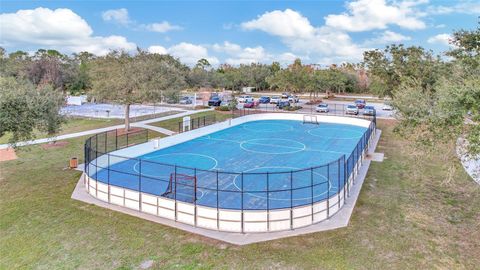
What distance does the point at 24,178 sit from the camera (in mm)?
19047

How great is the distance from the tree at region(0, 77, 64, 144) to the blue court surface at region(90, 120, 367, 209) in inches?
146

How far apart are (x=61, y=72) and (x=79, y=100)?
31.4ft

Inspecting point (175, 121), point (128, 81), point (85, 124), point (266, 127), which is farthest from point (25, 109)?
point (266, 127)

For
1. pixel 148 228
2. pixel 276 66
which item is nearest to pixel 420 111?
pixel 148 228

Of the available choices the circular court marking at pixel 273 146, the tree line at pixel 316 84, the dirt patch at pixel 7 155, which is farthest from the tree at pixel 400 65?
the dirt patch at pixel 7 155

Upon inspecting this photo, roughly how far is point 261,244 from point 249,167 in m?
→ 9.81

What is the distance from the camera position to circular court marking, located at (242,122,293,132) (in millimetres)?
36034

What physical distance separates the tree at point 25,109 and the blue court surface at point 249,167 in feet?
12.2

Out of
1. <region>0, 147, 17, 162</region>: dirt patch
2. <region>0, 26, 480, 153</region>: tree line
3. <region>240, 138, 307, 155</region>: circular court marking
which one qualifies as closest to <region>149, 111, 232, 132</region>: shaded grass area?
<region>0, 26, 480, 153</region>: tree line

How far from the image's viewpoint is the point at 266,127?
38156 millimetres

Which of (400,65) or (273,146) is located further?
(400,65)

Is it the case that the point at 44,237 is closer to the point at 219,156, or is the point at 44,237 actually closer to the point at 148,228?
the point at 148,228

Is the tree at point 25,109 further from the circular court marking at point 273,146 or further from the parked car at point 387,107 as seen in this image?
the parked car at point 387,107

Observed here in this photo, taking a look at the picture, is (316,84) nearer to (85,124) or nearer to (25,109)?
(85,124)
